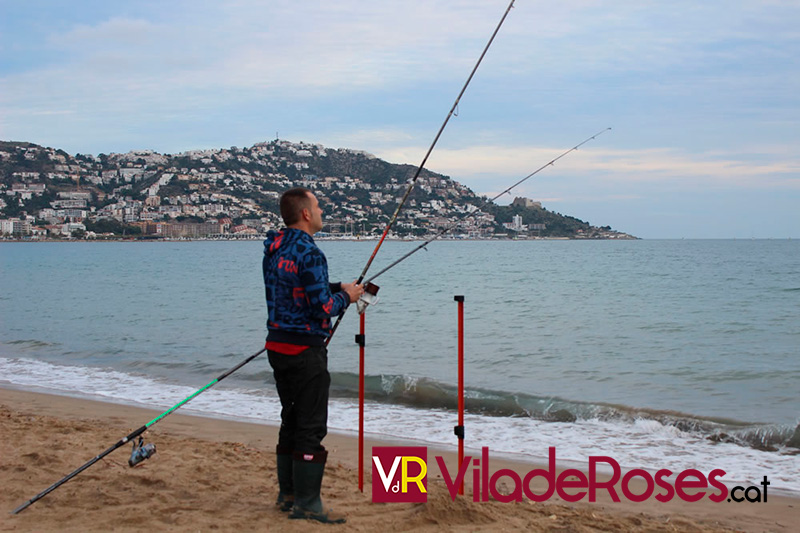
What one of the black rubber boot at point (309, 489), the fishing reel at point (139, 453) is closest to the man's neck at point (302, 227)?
the black rubber boot at point (309, 489)

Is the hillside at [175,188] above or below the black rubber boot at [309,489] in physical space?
above

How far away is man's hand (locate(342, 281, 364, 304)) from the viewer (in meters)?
3.61

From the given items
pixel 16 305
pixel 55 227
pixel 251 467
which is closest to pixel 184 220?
pixel 55 227

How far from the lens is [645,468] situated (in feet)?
18.8

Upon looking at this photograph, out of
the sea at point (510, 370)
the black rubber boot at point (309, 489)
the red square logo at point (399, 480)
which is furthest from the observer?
the sea at point (510, 370)

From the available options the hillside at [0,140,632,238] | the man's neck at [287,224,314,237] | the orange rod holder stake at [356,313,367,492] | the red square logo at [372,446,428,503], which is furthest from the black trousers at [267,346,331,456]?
the hillside at [0,140,632,238]

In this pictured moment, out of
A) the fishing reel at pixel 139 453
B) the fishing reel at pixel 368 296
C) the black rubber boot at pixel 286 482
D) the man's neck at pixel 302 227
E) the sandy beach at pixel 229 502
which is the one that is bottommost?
the sandy beach at pixel 229 502

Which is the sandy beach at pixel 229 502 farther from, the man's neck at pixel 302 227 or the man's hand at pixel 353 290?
the man's neck at pixel 302 227

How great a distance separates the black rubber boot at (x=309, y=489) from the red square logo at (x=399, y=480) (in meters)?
0.56

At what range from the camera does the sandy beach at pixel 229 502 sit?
3754mm

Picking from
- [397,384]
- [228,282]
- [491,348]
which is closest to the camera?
[397,384]

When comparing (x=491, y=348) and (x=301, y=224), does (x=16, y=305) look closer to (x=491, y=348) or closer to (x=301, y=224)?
(x=491, y=348)

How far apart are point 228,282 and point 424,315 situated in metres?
17.5

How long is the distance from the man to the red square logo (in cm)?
60
